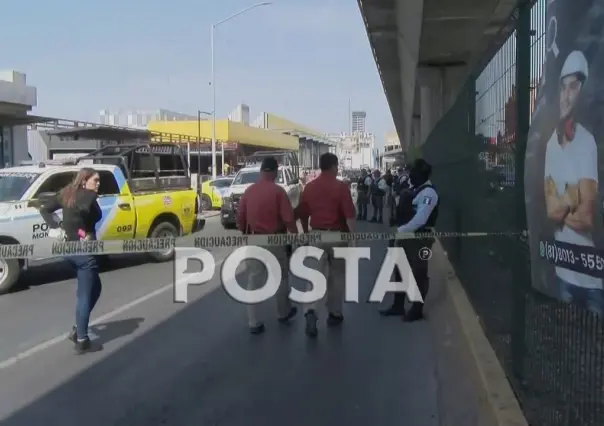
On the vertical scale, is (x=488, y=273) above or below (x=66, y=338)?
above

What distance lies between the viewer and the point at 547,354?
3.89 metres

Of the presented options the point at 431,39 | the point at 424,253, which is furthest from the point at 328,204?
the point at 431,39

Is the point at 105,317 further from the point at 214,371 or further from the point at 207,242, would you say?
the point at 214,371

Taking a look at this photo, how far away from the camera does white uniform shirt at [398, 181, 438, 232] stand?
7.88 m

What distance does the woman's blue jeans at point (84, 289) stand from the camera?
22.3 feet

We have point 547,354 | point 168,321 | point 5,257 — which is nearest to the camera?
point 547,354

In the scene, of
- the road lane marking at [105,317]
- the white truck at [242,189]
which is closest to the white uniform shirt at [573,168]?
the road lane marking at [105,317]

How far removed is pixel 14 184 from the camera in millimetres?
11305

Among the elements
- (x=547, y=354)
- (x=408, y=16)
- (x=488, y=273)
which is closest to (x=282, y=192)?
(x=488, y=273)

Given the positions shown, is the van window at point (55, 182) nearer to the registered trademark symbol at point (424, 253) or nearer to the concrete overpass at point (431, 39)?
the registered trademark symbol at point (424, 253)

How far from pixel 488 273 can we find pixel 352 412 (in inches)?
73.1

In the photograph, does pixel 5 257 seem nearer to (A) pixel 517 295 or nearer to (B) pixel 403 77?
(A) pixel 517 295

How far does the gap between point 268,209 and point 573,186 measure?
17.7ft

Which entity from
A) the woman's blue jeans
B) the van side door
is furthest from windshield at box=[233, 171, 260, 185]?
the woman's blue jeans
